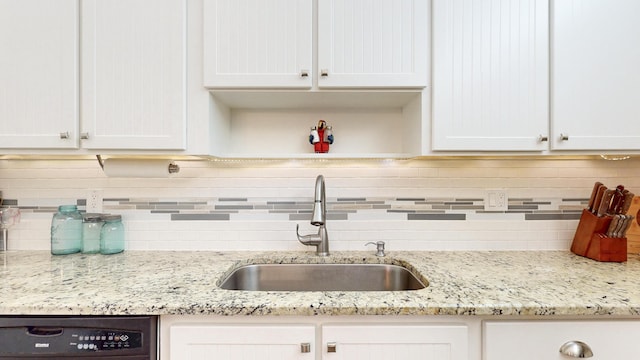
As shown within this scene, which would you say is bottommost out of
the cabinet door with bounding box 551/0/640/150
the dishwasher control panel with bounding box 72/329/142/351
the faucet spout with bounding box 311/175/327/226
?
the dishwasher control panel with bounding box 72/329/142/351

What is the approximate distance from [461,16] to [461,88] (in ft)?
0.95

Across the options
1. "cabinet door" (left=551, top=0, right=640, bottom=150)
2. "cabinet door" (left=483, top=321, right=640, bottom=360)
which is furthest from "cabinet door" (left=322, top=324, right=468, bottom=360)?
"cabinet door" (left=551, top=0, right=640, bottom=150)

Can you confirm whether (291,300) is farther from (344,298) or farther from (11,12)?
(11,12)

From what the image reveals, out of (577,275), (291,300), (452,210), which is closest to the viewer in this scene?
(291,300)

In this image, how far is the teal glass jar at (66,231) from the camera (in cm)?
156

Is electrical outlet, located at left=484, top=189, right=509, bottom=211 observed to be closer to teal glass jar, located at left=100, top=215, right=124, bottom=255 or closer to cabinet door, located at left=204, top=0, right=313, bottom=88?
cabinet door, located at left=204, top=0, right=313, bottom=88

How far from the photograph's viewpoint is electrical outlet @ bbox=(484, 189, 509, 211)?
5.48ft

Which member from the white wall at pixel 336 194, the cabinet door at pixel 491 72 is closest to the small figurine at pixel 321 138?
the white wall at pixel 336 194

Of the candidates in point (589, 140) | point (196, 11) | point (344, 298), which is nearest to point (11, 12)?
point (196, 11)

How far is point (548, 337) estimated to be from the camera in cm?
100

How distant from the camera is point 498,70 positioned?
4.39 ft

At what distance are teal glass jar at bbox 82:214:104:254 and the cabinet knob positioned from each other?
6.21ft

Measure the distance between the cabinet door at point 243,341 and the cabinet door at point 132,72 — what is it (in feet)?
→ 2.40

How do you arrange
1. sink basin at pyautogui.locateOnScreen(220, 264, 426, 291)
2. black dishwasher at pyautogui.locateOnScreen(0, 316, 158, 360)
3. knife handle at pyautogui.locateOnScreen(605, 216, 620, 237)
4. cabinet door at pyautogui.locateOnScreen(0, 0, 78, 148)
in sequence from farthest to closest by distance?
sink basin at pyautogui.locateOnScreen(220, 264, 426, 291), knife handle at pyautogui.locateOnScreen(605, 216, 620, 237), cabinet door at pyautogui.locateOnScreen(0, 0, 78, 148), black dishwasher at pyautogui.locateOnScreen(0, 316, 158, 360)
